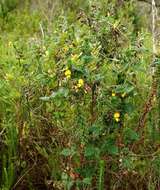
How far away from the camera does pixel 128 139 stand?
233cm

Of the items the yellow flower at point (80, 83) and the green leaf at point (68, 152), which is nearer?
the yellow flower at point (80, 83)

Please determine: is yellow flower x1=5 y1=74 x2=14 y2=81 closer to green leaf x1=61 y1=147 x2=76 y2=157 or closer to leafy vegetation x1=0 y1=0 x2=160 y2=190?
leafy vegetation x1=0 y1=0 x2=160 y2=190

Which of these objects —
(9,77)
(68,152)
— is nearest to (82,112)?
(68,152)

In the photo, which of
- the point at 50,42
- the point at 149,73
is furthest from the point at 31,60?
the point at 149,73

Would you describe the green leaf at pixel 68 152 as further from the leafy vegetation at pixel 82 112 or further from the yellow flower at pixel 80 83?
the yellow flower at pixel 80 83

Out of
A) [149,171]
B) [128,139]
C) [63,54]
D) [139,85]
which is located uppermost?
[63,54]

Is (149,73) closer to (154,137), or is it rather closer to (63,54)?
(154,137)

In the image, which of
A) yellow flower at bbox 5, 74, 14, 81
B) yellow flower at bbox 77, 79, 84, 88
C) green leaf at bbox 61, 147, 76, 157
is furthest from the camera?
yellow flower at bbox 5, 74, 14, 81

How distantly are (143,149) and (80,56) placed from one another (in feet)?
1.77

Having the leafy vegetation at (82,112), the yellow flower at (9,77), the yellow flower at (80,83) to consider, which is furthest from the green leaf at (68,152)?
the yellow flower at (9,77)

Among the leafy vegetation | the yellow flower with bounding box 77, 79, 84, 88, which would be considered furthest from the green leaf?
the yellow flower with bounding box 77, 79, 84, 88

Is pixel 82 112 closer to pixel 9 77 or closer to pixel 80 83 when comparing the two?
pixel 80 83

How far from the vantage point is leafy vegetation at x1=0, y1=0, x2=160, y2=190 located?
2203mm

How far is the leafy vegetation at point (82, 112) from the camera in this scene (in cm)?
220
